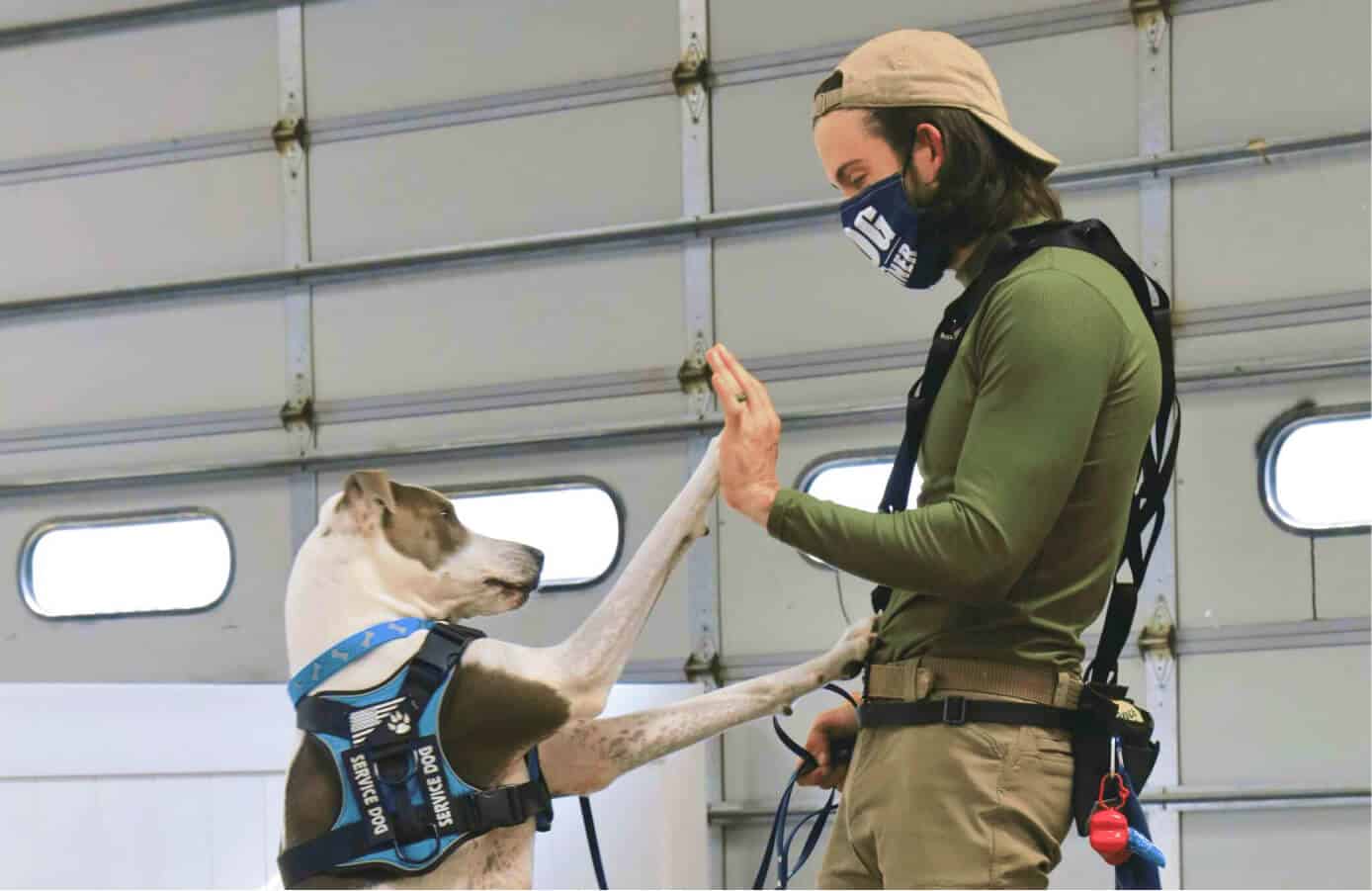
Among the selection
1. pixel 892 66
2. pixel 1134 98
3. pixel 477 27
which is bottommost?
pixel 892 66

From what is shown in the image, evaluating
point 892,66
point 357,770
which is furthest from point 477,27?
point 892,66

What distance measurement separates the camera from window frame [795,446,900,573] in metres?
4.61

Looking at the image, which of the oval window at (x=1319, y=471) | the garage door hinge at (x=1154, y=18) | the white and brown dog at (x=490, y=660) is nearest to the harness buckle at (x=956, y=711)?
the white and brown dog at (x=490, y=660)

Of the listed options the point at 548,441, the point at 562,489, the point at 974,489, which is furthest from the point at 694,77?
the point at 974,489

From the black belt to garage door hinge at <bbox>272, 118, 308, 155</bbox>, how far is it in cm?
400

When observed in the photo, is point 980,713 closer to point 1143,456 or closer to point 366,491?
point 1143,456

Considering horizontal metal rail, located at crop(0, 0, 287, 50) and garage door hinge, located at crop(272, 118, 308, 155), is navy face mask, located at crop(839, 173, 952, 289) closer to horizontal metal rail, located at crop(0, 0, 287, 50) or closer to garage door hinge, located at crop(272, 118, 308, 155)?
garage door hinge, located at crop(272, 118, 308, 155)

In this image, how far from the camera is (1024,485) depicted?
1.66 meters

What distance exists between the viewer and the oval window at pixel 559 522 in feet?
16.1

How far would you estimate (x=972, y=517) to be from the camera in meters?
1.66

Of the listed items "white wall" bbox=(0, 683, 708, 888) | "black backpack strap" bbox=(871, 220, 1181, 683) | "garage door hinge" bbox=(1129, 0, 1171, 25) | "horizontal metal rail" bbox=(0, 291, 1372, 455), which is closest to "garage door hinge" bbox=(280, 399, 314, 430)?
"horizontal metal rail" bbox=(0, 291, 1372, 455)

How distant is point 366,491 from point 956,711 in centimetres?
129

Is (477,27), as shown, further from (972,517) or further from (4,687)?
(972,517)

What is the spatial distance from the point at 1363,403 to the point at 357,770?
278 cm
